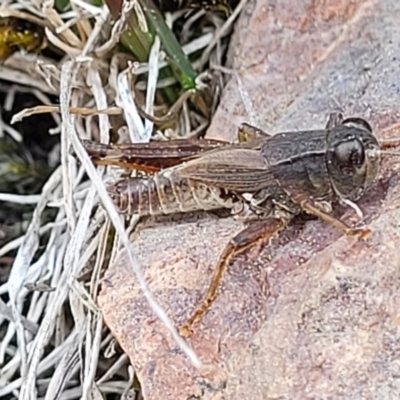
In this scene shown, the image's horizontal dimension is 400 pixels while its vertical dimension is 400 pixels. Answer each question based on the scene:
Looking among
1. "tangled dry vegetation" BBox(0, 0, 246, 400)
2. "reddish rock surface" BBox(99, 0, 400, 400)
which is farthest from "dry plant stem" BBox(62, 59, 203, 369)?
"tangled dry vegetation" BBox(0, 0, 246, 400)

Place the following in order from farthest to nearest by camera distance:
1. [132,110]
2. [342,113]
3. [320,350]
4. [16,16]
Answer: [16,16] < [132,110] < [342,113] < [320,350]

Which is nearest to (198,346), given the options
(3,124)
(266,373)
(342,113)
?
(266,373)

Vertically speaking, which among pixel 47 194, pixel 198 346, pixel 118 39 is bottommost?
pixel 47 194

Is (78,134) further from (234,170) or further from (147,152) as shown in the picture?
(234,170)

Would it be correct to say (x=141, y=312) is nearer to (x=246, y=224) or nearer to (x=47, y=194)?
(x=246, y=224)

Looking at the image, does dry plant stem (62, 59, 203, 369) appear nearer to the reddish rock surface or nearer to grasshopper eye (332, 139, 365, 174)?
the reddish rock surface

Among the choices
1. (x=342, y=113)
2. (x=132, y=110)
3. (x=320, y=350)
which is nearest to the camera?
(x=320, y=350)

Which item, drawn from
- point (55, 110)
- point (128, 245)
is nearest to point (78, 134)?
point (55, 110)

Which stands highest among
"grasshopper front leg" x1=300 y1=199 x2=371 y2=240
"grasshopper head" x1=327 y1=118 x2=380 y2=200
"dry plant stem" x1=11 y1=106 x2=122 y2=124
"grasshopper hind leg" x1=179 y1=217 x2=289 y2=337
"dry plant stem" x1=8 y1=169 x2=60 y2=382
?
"grasshopper head" x1=327 y1=118 x2=380 y2=200
